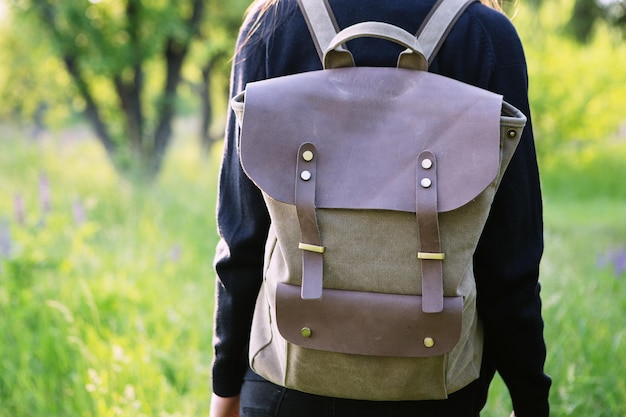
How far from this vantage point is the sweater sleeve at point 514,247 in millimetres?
1214

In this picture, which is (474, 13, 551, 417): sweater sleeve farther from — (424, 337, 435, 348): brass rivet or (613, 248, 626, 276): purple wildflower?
(613, 248, 626, 276): purple wildflower

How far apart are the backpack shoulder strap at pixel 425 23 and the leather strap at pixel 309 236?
0.79ft

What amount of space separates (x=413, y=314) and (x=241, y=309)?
39cm

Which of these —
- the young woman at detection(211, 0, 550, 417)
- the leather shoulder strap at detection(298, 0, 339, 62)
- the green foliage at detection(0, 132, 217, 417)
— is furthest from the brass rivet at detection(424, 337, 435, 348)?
the green foliage at detection(0, 132, 217, 417)

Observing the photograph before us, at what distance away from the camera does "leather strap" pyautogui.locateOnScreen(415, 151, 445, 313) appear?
1.07m

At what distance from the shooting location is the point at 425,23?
1172 millimetres

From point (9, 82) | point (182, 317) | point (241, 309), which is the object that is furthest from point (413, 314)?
point (9, 82)

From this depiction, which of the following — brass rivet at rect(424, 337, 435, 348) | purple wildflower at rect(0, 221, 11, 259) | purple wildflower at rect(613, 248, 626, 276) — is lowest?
purple wildflower at rect(613, 248, 626, 276)

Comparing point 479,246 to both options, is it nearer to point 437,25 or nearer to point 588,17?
point 437,25

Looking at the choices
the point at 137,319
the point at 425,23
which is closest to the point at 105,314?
the point at 137,319

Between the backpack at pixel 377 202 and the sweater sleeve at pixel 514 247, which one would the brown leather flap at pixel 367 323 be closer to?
the backpack at pixel 377 202

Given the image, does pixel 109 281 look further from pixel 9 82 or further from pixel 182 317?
pixel 9 82

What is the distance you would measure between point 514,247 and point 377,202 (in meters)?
0.32

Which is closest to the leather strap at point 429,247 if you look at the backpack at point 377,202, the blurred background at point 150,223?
the backpack at point 377,202
